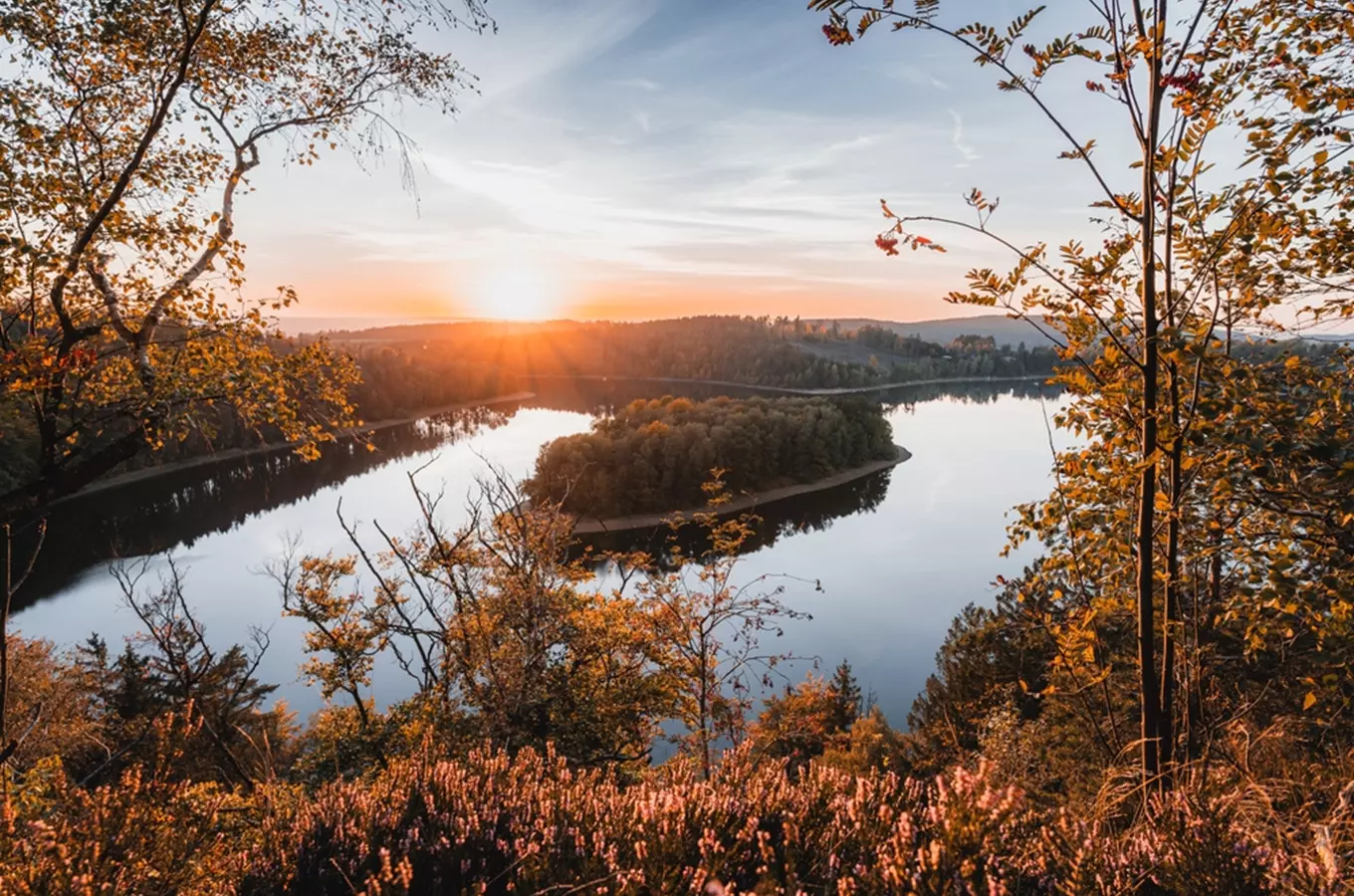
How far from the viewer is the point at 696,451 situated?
54.7 m

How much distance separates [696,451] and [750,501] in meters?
6.57

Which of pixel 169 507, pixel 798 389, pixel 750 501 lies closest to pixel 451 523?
pixel 750 501

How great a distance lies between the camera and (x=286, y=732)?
2344 cm

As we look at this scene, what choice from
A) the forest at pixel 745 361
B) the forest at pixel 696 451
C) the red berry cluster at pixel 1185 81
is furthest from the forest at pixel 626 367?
the red berry cluster at pixel 1185 81

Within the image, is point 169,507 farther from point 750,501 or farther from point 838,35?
point 838,35

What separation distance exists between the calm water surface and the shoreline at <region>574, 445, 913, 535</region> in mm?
1388

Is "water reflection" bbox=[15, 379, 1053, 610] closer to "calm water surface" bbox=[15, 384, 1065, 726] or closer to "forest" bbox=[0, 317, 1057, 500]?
"calm water surface" bbox=[15, 384, 1065, 726]

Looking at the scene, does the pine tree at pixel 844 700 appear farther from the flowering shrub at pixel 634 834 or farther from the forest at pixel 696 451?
the flowering shrub at pixel 634 834

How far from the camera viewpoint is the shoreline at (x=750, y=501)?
1986 inches

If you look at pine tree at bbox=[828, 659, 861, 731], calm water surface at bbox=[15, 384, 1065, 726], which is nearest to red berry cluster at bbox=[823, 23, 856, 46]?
calm water surface at bbox=[15, 384, 1065, 726]

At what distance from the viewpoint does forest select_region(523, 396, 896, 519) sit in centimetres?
5244

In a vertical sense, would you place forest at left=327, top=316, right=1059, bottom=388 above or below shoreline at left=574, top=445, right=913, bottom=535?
above

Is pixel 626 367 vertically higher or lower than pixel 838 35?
higher

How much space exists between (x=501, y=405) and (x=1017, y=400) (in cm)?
11073
